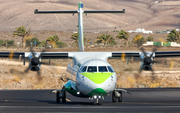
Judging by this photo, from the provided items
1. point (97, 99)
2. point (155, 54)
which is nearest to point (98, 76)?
point (97, 99)

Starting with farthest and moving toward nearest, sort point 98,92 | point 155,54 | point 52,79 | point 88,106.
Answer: point 52,79 < point 155,54 < point 88,106 < point 98,92

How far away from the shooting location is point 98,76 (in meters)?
20.5

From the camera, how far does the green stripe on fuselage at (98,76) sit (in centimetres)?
2020

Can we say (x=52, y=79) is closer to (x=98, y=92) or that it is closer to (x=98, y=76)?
(x=98, y=76)

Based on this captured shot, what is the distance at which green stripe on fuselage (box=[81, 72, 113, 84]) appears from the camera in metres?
20.2

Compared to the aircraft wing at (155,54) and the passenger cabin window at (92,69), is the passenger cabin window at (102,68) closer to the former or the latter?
the passenger cabin window at (92,69)

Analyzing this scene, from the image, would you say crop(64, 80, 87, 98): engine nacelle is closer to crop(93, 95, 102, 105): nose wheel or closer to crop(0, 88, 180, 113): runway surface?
crop(0, 88, 180, 113): runway surface

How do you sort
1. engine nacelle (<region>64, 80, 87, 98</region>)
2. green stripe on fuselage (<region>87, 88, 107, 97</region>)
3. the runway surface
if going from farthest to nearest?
engine nacelle (<region>64, 80, 87, 98</region>)
green stripe on fuselage (<region>87, 88, 107, 97</region>)
the runway surface

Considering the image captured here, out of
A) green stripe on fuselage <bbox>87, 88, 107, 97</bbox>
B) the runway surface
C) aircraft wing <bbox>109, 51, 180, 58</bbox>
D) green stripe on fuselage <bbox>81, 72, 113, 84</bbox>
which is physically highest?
aircraft wing <bbox>109, 51, 180, 58</bbox>

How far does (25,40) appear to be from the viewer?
122062mm

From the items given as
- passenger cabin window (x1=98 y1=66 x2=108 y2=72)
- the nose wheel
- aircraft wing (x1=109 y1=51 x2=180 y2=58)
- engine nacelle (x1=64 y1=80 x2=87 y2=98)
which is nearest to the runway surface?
the nose wheel

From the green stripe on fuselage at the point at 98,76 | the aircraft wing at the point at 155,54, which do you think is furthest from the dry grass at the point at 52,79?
the green stripe on fuselage at the point at 98,76

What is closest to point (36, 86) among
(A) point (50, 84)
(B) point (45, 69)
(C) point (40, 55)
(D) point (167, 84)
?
(A) point (50, 84)

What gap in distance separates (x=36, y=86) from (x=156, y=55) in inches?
1239
